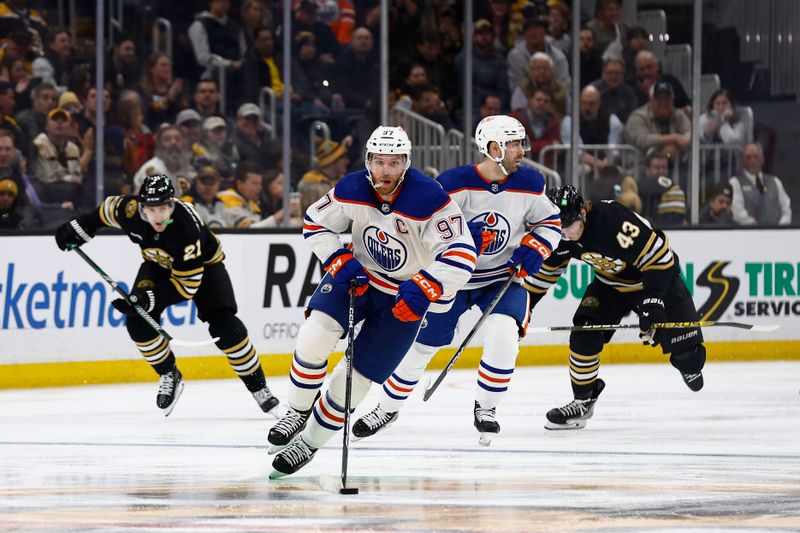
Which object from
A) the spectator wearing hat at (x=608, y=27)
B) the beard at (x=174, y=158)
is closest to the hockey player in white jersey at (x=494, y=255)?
the beard at (x=174, y=158)

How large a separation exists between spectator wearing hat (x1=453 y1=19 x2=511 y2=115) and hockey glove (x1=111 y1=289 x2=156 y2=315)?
4.43 m

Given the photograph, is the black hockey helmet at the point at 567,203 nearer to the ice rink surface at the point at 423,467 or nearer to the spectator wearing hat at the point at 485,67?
the ice rink surface at the point at 423,467

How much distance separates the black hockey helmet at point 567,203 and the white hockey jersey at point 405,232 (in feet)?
4.50

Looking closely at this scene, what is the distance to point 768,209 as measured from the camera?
10.5 m

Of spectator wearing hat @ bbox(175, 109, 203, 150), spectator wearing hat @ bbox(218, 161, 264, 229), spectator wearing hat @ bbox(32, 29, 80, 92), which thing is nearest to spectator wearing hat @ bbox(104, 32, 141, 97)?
spectator wearing hat @ bbox(32, 29, 80, 92)

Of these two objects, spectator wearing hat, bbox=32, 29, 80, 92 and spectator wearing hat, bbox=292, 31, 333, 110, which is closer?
spectator wearing hat, bbox=32, 29, 80, 92

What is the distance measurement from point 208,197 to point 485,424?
3.59m

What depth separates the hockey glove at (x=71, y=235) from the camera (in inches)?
273

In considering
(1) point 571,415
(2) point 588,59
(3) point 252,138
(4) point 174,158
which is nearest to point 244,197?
(3) point 252,138

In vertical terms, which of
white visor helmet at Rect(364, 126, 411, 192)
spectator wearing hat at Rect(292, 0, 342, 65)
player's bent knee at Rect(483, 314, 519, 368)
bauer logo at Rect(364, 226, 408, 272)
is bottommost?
player's bent knee at Rect(483, 314, 519, 368)

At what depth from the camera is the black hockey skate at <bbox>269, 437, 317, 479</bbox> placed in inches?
191

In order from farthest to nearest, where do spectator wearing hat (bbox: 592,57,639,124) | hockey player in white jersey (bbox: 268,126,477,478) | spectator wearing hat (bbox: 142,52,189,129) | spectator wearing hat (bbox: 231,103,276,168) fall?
spectator wearing hat (bbox: 592,57,639,124), spectator wearing hat (bbox: 231,103,276,168), spectator wearing hat (bbox: 142,52,189,129), hockey player in white jersey (bbox: 268,126,477,478)

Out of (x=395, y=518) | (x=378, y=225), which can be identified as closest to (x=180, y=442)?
(x=378, y=225)

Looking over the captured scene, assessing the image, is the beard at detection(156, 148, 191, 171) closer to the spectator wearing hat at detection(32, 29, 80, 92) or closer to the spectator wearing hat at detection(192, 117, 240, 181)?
the spectator wearing hat at detection(192, 117, 240, 181)
